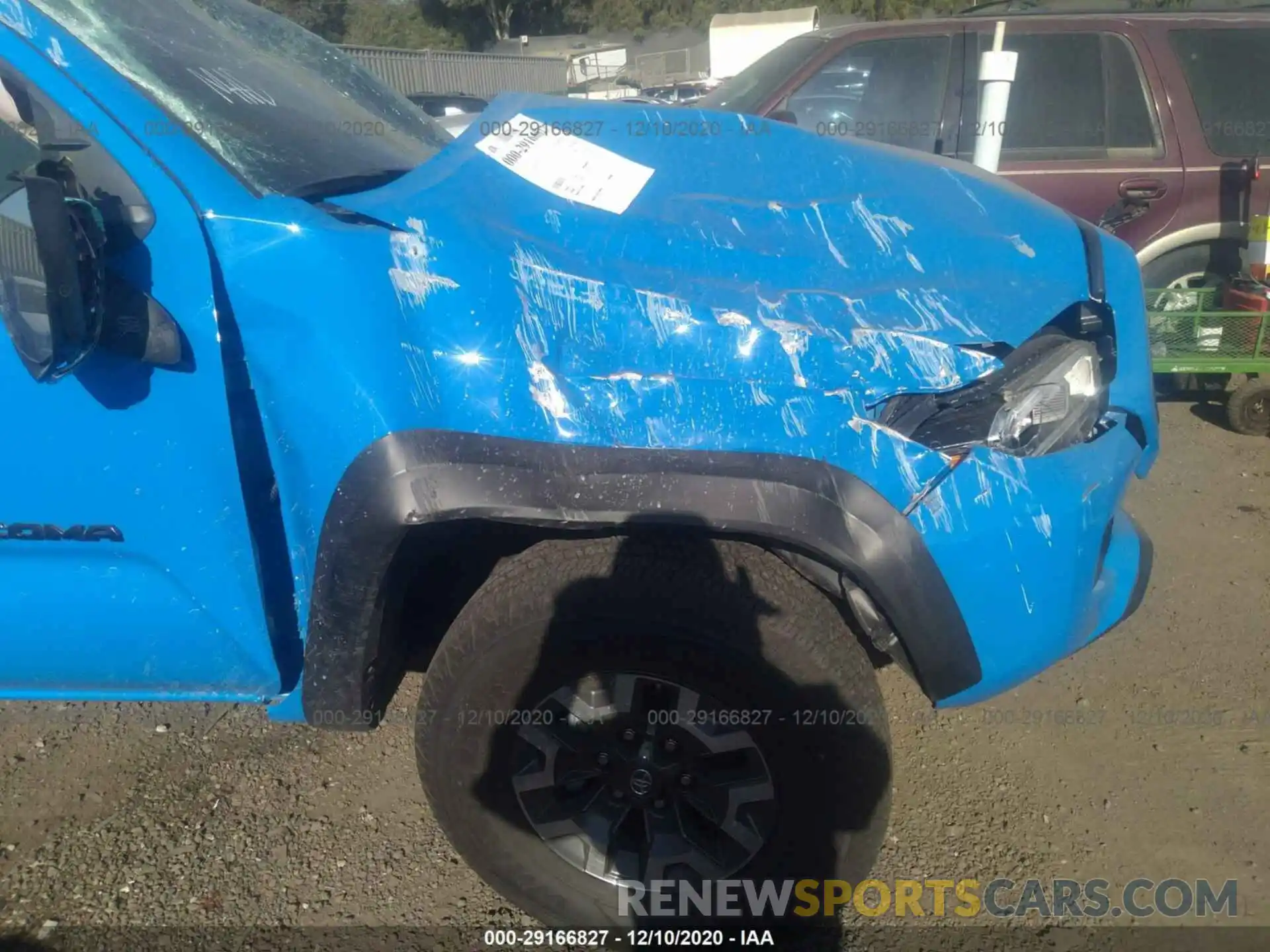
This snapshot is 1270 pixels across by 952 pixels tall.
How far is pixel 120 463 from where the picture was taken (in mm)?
1704

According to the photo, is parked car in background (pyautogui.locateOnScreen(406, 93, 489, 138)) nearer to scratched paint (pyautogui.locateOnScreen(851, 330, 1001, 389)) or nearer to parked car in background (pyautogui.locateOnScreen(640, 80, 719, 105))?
parked car in background (pyautogui.locateOnScreen(640, 80, 719, 105))

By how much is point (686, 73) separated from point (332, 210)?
3577 cm

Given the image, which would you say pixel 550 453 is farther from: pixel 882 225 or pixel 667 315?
pixel 882 225

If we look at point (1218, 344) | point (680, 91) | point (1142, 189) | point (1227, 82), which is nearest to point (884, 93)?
point (1142, 189)

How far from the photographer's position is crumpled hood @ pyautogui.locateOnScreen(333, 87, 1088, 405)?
1611 mm

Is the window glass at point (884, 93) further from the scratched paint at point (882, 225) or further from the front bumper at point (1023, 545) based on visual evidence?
the front bumper at point (1023, 545)

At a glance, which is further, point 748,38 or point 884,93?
point 748,38

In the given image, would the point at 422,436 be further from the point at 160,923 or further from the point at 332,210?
the point at 160,923

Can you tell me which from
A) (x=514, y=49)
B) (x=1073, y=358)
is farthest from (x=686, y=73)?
(x=1073, y=358)

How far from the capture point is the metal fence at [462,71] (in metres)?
20.8

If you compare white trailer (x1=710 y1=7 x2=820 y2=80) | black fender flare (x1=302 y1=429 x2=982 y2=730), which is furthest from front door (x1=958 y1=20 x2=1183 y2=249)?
white trailer (x1=710 y1=7 x2=820 y2=80)

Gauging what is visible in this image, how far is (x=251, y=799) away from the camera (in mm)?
2492

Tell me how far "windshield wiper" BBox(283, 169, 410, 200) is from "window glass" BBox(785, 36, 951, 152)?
3147 millimetres

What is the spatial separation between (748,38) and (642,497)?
109 feet
